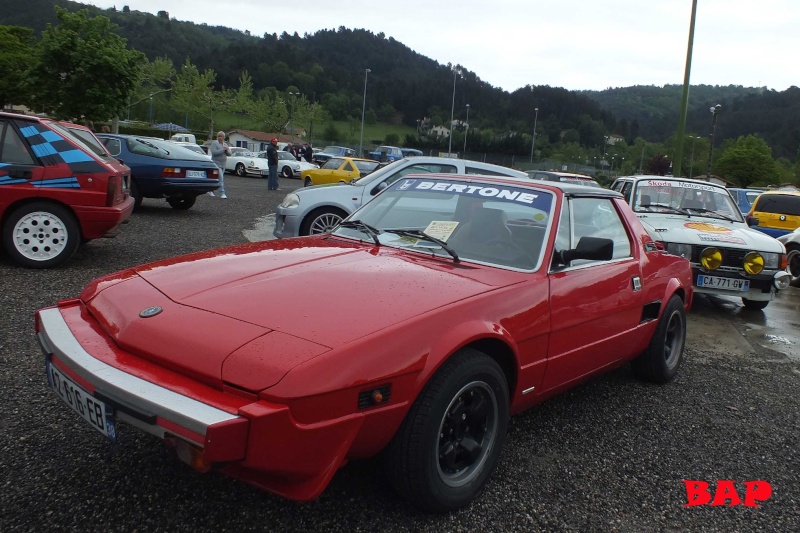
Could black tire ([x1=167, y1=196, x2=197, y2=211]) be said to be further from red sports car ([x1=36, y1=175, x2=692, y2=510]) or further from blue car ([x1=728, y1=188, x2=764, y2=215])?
blue car ([x1=728, y1=188, x2=764, y2=215])

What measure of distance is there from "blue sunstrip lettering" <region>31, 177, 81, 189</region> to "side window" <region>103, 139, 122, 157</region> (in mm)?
4920

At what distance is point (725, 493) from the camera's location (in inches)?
117

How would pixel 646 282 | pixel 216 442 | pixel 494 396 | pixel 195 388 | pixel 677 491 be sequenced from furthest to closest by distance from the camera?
1. pixel 646 282
2. pixel 677 491
3. pixel 494 396
4. pixel 195 388
5. pixel 216 442

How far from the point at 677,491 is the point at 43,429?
120 inches

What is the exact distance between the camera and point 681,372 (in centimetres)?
484

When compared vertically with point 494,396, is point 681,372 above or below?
below

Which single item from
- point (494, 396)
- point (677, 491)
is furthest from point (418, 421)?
point (677, 491)

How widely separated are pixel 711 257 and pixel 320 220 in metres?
4.72

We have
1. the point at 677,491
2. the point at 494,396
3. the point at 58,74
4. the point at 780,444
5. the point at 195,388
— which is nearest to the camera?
the point at 195,388

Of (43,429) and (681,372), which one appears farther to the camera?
(681,372)

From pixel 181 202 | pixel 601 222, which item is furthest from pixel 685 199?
pixel 181 202

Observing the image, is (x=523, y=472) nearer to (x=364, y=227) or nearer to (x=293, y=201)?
(x=364, y=227)

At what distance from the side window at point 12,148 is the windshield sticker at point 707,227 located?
7.12m

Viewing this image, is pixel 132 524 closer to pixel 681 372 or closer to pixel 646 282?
pixel 646 282
